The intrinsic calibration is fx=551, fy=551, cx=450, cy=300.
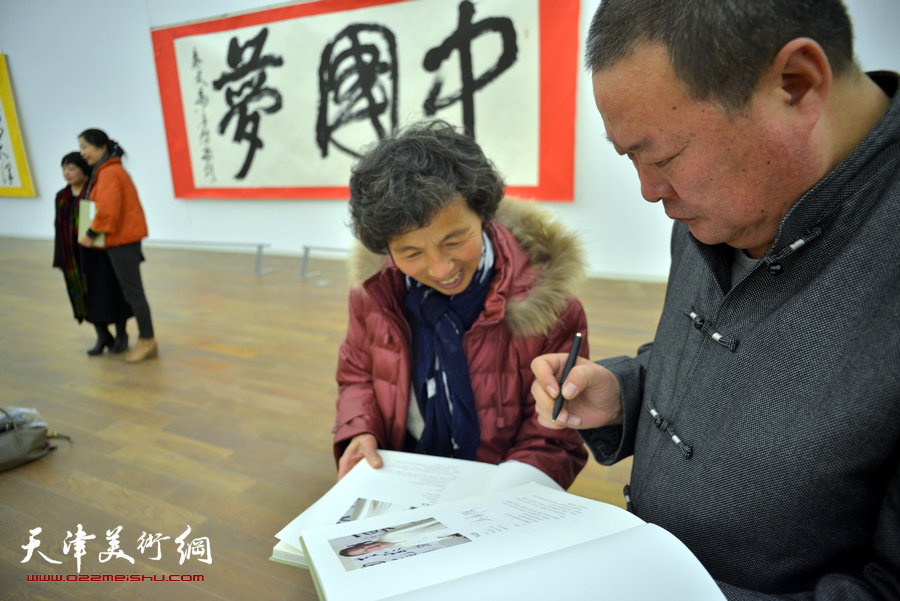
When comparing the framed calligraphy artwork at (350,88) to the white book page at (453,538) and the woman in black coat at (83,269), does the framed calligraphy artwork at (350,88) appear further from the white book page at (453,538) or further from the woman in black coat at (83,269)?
the white book page at (453,538)

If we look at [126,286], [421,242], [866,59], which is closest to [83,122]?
[126,286]

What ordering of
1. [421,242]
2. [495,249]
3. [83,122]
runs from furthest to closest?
[83,122] < [495,249] < [421,242]

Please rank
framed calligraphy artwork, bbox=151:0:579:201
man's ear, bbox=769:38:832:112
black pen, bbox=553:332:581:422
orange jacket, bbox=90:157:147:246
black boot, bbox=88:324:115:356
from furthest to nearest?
framed calligraphy artwork, bbox=151:0:579:201 < black boot, bbox=88:324:115:356 < orange jacket, bbox=90:157:147:246 < black pen, bbox=553:332:581:422 < man's ear, bbox=769:38:832:112

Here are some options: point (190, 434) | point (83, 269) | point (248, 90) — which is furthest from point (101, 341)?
point (248, 90)

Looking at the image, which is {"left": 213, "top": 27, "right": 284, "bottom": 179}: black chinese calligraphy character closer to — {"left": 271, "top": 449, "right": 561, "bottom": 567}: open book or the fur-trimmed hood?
the fur-trimmed hood

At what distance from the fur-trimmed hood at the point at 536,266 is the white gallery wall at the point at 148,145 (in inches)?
121

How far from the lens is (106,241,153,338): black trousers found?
3162 millimetres

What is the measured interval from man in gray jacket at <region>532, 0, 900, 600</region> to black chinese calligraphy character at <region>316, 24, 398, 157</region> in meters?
4.37

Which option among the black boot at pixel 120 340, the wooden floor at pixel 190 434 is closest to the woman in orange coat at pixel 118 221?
the black boot at pixel 120 340

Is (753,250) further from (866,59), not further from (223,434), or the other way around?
(866,59)

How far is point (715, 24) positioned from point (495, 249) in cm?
81

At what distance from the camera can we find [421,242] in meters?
1.10

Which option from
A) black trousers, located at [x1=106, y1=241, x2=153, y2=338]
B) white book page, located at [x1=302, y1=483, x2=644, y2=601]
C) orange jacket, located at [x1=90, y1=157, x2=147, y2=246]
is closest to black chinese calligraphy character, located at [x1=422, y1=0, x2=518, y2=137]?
orange jacket, located at [x1=90, y1=157, x2=147, y2=246]

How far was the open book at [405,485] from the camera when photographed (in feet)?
A: 3.01
